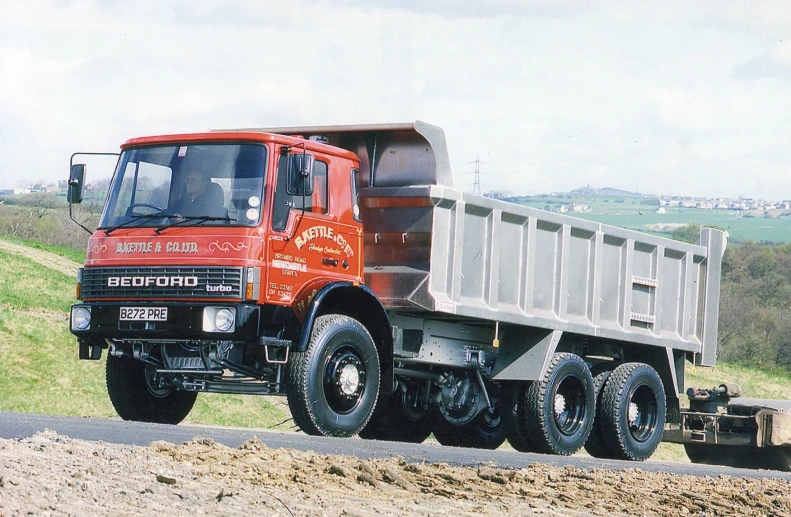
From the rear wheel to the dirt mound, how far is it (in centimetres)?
409

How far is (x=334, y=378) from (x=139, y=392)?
2.30 meters

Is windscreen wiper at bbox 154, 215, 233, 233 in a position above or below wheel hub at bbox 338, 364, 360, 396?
above

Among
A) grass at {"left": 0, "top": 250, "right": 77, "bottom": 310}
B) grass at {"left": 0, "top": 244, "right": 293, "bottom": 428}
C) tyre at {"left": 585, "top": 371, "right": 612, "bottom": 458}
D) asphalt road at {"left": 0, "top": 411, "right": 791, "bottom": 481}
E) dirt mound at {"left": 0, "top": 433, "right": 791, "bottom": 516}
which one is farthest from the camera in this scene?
grass at {"left": 0, "top": 250, "right": 77, "bottom": 310}

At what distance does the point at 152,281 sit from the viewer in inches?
413

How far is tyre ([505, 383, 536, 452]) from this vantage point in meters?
13.3

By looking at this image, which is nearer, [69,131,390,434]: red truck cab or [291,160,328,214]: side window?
[69,131,390,434]: red truck cab

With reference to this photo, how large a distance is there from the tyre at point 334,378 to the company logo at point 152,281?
1096mm

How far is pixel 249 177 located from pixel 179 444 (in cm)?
321

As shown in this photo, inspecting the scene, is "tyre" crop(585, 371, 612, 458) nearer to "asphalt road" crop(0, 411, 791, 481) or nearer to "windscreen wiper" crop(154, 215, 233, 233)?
"asphalt road" crop(0, 411, 791, 481)

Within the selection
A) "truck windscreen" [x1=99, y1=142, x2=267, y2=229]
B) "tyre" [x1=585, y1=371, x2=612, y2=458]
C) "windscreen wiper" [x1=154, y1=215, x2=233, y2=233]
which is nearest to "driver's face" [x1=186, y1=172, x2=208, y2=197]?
"truck windscreen" [x1=99, y1=142, x2=267, y2=229]

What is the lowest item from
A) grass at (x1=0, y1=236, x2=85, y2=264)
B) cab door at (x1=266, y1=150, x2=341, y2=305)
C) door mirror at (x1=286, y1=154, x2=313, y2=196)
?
cab door at (x1=266, y1=150, x2=341, y2=305)

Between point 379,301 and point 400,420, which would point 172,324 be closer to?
point 379,301

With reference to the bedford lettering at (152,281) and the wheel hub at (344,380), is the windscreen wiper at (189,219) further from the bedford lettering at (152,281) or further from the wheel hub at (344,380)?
the wheel hub at (344,380)

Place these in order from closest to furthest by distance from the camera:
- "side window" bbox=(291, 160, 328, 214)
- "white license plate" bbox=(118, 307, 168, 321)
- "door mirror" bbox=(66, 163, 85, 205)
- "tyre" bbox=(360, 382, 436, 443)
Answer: "white license plate" bbox=(118, 307, 168, 321)
"side window" bbox=(291, 160, 328, 214)
"door mirror" bbox=(66, 163, 85, 205)
"tyre" bbox=(360, 382, 436, 443)
